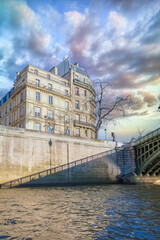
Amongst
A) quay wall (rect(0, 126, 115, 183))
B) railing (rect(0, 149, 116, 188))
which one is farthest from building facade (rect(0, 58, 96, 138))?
quay wall (rect(0, 126, 115, 183))

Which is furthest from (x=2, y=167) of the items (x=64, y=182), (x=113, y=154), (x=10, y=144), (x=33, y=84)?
(x=33, y=84)

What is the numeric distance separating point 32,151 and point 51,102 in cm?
2060

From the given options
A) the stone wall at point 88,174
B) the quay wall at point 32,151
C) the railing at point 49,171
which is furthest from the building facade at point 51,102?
the stone wall at point 88,174

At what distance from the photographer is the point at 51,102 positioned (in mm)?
43469

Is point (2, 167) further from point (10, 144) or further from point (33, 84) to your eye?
point (33, 84)

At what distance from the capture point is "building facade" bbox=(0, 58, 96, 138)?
130ft

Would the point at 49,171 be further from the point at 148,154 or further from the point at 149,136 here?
the point at 149,136

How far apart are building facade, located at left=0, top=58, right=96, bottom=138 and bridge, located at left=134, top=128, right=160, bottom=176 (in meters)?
13.0

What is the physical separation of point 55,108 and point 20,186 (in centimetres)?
2398

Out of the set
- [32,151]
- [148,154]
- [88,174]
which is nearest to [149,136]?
[148,154]

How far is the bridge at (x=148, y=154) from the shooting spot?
27.8 m

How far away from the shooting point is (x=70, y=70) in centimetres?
4816

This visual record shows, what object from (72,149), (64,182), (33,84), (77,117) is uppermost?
(33,84)

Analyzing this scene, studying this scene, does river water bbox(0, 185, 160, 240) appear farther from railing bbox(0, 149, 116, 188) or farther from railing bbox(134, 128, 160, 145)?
railing bbox(134, 128, 160, 145)
